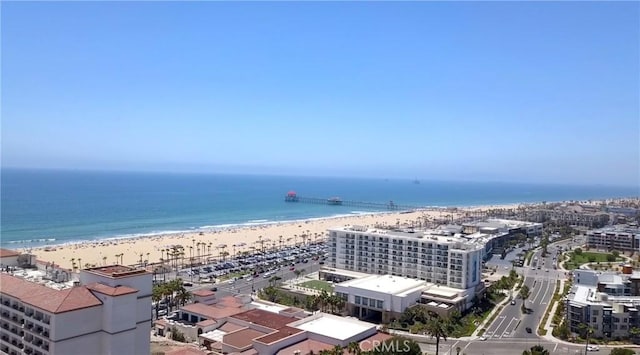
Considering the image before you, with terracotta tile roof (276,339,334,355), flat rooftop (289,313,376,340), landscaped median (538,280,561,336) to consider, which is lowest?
landscaped median (538,280,561,336)

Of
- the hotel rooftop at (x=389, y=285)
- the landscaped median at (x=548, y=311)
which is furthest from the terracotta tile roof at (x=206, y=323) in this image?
the landscaped median at (x=548, y=311)

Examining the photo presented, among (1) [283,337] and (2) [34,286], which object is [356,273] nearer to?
(1) [283,337]

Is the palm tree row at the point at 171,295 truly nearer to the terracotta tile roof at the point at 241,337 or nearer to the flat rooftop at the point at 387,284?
the terracotta tile roof at the point at 241,337

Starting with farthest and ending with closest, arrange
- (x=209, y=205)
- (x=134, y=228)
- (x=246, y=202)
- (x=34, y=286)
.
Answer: (x=246, y=202) → (x=209, y=205) → (x=134, y=228) → (x=34, y=286)

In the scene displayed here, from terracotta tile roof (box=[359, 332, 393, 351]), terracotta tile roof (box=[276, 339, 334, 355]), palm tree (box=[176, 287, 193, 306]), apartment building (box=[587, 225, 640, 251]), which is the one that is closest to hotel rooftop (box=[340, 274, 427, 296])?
terracotta tile roof (box=[359, 332, 393, 351])

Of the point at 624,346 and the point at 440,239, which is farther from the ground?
the point at 440,239

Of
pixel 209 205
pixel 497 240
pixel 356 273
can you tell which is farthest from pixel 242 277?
pixel 209 205

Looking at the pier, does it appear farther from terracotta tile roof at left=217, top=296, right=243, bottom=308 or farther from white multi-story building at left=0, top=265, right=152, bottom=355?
white multi-story building at left=0, top=265, right=152, bottom=355
